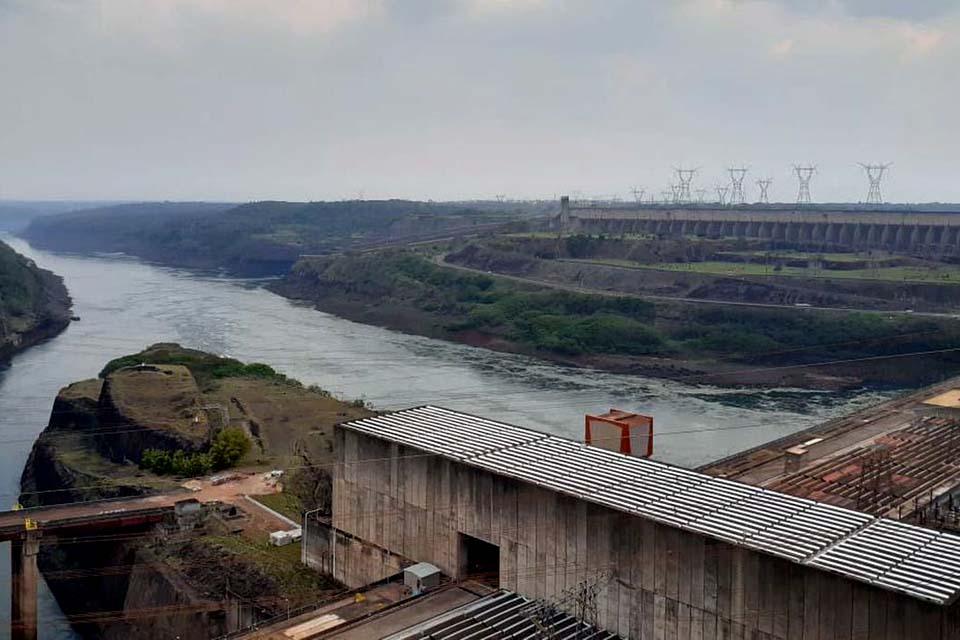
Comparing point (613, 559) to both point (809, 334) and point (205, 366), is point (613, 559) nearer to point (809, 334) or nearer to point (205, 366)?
point (205, 366)

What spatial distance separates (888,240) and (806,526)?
197 ft

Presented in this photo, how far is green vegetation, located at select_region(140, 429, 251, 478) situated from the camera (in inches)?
812

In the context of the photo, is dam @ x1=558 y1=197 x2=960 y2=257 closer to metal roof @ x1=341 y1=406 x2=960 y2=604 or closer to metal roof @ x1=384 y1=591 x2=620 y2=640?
metal roof @ x1=341 y1=406 x2=960 y2=604

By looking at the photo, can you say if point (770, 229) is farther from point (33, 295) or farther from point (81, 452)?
point (81, 452)

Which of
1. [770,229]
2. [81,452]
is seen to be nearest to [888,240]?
[770,229]

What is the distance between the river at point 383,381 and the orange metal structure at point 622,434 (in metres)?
9.86

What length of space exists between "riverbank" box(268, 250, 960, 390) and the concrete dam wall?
19379mm

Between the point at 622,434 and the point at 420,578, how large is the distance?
12.4ft

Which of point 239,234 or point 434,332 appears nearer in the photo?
point 434,332

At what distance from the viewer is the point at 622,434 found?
46.0ft

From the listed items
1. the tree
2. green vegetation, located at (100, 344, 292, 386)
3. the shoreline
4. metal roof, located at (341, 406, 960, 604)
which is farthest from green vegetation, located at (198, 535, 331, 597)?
the shoreline

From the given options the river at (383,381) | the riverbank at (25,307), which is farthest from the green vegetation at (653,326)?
the riverbank at (25,307)

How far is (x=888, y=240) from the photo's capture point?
212ft

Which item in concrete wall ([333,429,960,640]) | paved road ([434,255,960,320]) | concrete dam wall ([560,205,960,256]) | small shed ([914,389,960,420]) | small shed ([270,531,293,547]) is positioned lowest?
small shed ([270,531,293,547])
